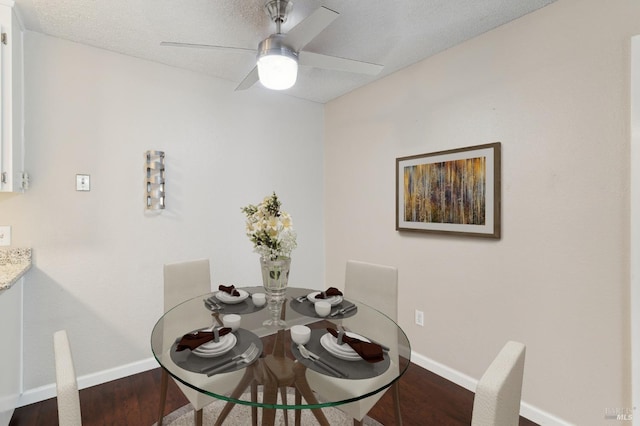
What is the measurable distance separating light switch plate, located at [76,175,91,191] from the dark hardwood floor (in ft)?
4.84

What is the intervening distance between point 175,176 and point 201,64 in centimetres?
97

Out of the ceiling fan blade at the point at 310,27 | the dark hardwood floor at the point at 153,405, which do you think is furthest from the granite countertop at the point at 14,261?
the ceiling fan blade at the point at 310,27

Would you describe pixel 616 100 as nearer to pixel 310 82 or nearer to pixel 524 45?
pixel 524 45

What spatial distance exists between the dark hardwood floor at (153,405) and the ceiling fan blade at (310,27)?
2272 millimetres

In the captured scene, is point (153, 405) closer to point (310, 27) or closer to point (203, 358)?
point (203, 358)

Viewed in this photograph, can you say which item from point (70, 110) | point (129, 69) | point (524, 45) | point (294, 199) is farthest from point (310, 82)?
point (70, 110)

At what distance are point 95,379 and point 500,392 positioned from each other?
2800 millimetres

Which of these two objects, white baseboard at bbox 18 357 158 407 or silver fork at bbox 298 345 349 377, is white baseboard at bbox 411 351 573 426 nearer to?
silver fork at bbox 298 345 349 377

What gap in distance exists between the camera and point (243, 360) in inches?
47.6

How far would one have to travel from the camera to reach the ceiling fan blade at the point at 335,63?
72.1 inches

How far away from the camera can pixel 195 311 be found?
1.81m

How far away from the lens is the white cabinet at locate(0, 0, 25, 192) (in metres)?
1.87

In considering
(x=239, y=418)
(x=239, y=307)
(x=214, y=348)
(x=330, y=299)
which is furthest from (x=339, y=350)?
(x=239, y=418)

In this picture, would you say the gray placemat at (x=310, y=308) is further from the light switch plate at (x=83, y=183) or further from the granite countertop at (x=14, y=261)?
the light switch plate at (x=83, y=183)
